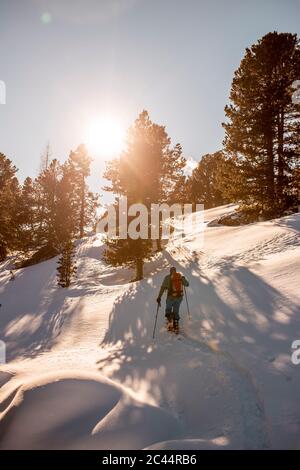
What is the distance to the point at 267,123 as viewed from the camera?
1969 centimetres

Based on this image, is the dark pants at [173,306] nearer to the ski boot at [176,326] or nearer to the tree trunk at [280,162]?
the ski boot at [176,326]

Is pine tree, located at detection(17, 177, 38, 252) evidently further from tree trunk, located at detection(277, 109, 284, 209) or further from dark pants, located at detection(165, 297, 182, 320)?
dark pants, located at detection(165, 297, 182, 320)

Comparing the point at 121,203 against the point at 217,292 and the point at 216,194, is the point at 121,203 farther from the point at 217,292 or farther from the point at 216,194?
the point at 216,194

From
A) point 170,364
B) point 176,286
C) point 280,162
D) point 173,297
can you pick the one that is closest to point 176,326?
point 173,297

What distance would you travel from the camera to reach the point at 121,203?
18359 mm

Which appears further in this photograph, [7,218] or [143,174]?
[7,218]

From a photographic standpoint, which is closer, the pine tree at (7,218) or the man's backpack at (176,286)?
the man's backpack at (176,286)

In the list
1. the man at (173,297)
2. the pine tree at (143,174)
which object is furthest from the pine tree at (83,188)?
the man at (173,297)

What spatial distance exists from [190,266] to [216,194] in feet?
110

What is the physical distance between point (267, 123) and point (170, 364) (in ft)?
57.6

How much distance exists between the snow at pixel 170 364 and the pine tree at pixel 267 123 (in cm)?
472

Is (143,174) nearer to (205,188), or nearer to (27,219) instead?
(27,219)

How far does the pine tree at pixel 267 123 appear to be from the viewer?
1975cm

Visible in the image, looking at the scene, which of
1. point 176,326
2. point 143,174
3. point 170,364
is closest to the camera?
point 170,364
